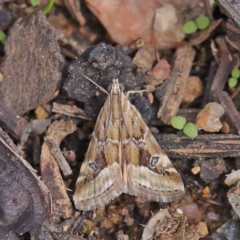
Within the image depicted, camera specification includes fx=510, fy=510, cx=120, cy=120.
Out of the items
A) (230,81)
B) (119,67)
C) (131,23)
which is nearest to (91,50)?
(119,67)

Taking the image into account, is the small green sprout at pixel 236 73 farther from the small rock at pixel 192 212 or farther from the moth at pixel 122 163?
the small rock at pixel 192 212

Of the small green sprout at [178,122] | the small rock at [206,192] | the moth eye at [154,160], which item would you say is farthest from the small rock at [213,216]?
the small green sprout at [178,122]

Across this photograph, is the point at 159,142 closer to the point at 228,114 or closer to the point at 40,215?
the point at 228,114

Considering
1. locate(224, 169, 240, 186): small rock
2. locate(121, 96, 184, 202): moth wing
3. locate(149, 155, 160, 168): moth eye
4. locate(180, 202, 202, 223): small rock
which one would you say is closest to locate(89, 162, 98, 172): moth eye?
locate(121, 96, 184, 202): moth wing

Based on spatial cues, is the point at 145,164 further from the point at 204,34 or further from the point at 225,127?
the point at 204,34

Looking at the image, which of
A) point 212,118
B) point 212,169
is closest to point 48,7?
point 212,118

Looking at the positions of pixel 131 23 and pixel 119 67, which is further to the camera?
pixel 131 23

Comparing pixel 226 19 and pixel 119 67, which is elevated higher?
pixel 119 67
